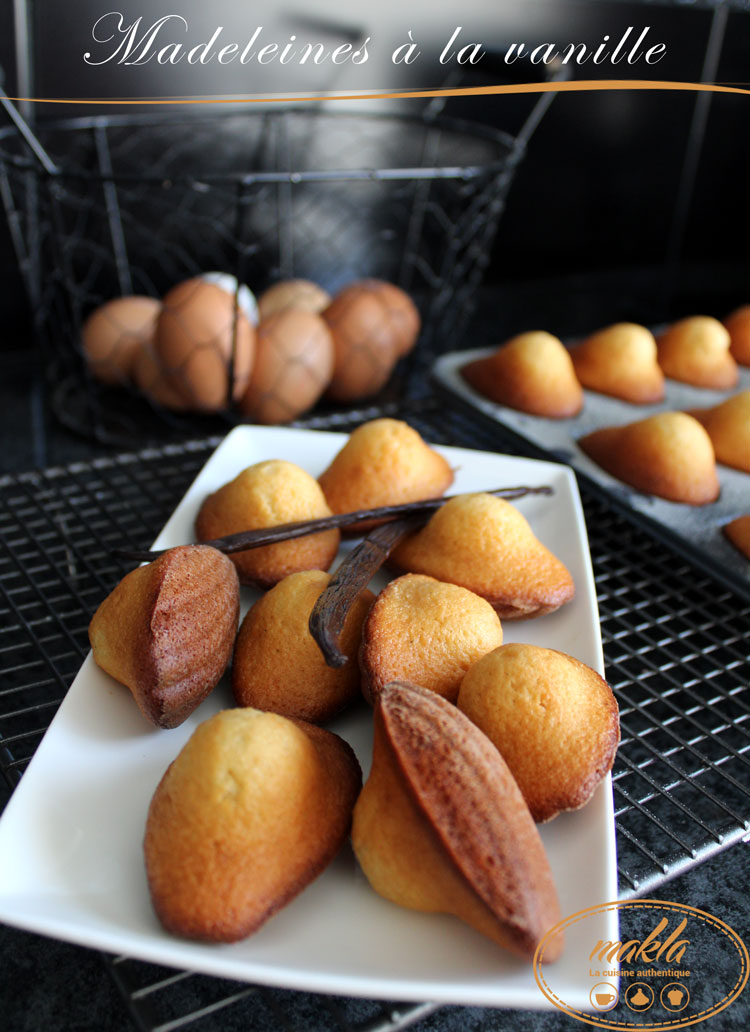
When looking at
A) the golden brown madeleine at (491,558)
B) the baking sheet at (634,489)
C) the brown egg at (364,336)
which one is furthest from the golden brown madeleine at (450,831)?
the brown egg at (364,336)

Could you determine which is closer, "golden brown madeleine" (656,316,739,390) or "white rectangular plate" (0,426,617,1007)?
"white rectangular plate" (0,426,617,1007)

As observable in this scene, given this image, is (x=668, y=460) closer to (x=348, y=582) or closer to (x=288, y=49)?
(x=348, y=582)

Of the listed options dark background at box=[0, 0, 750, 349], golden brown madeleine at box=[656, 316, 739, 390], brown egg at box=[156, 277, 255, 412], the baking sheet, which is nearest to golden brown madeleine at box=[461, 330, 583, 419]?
the baking sheet

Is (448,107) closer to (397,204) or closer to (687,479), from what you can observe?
(397,204)

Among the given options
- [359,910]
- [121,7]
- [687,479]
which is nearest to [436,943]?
[359,910]

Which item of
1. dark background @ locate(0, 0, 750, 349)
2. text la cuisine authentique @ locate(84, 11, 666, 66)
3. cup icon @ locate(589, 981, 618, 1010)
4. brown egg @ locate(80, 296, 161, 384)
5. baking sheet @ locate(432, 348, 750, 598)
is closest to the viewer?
cup icon @ locate(589, 981, 618, 1010)

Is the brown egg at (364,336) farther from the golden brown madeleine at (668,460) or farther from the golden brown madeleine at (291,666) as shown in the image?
the golden brown madeleine at (291,666)

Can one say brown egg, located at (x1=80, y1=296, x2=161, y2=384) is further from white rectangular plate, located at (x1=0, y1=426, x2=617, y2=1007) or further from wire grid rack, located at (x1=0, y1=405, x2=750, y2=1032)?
white rectangular plate, located at (x1=0, y1=426, x2=617, y2=1007)
